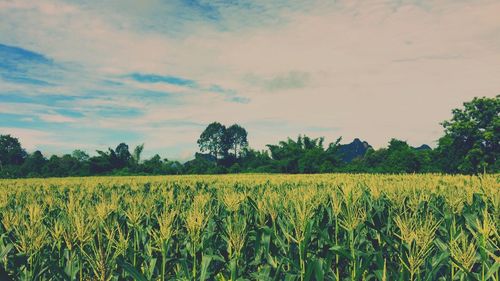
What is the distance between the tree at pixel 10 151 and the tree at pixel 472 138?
6875 cm

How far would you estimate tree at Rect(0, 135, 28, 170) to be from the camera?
226ft

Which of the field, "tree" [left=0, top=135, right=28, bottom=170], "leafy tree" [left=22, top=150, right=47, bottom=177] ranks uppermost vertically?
"tree" [left=0, top=135, right=28, bottom=170]

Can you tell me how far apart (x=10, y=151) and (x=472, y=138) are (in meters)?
76.0

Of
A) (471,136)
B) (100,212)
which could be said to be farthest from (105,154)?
(100,212)

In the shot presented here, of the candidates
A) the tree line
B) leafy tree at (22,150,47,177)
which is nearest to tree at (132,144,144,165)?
the tree line

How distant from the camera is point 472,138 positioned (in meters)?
42.1

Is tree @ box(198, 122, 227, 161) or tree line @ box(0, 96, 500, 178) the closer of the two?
tree line @ box(0, 96, 500, 178)

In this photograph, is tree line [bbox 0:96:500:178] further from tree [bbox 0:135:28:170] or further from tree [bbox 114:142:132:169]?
tree [bbox 0:135:28:170]

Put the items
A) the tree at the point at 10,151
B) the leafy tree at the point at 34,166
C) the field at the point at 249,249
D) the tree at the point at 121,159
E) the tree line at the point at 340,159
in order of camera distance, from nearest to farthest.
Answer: the field at the point at 249,249, the tree line at the point at 340,159, the leafy tree at the point at 34,166, the tree at the point at 121,159, the tree at the point at 10,151

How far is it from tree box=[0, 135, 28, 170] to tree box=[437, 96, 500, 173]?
68746 millimetres

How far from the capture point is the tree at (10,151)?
226ft

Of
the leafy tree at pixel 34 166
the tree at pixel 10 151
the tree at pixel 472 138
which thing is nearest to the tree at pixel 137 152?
the leafy tree at pixel 34 166

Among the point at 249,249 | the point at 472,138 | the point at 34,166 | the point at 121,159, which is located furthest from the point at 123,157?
the point at 249,249

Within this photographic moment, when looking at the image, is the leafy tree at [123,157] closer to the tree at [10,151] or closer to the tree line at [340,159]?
the tree line at [340,159]
